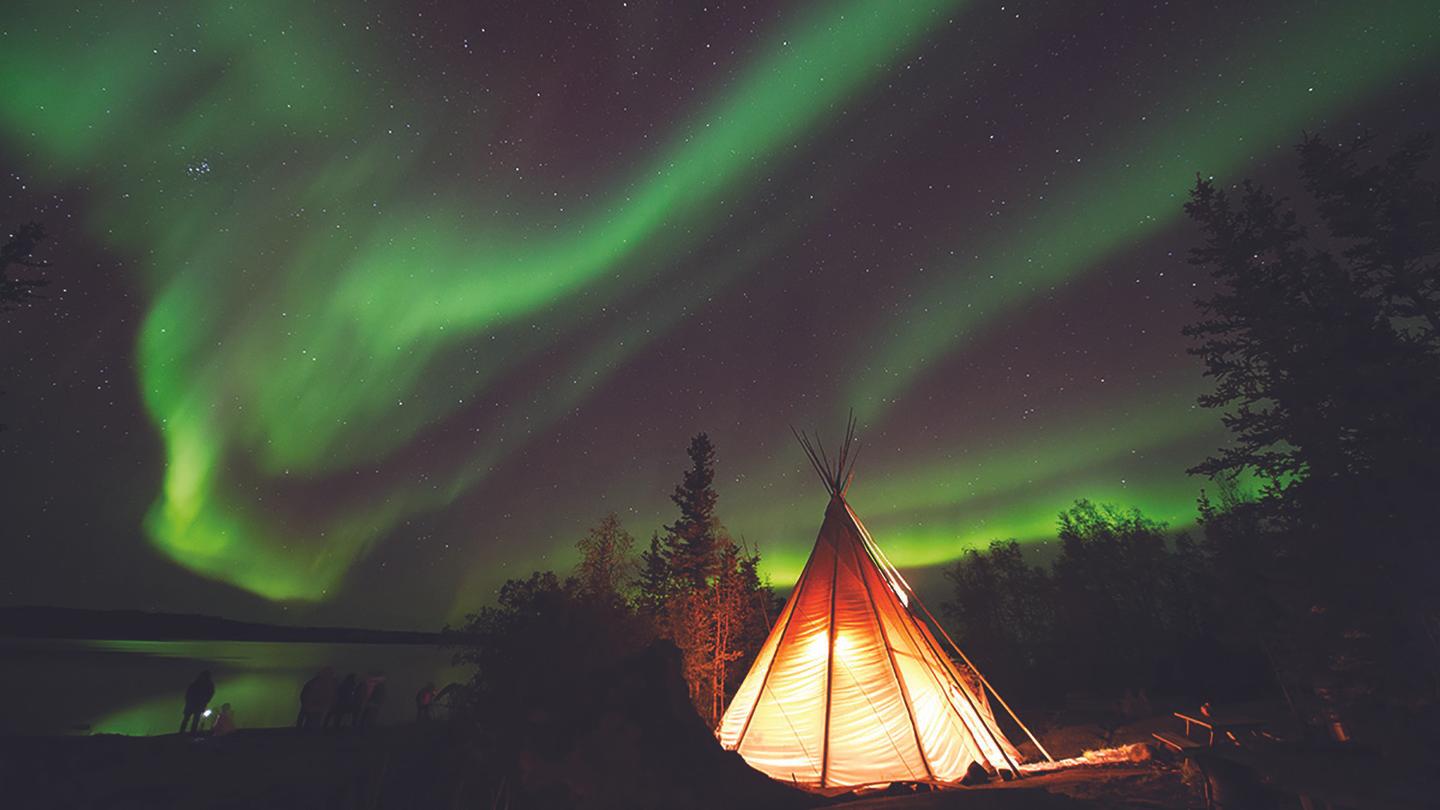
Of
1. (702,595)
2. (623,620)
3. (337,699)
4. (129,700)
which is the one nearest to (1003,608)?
(702,595)

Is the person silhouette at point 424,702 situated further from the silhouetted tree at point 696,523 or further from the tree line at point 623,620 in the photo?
the silhouetted tree at point 696,523

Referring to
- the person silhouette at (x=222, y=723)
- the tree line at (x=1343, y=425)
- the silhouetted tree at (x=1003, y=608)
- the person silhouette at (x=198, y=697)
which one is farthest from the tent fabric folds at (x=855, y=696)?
the silhouetted tree at (x=1003, y=608)

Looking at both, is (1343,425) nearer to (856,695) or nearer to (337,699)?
(856,695)

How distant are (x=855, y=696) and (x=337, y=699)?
14.4 metres

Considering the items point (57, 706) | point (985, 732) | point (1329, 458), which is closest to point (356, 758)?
point (985, 732)

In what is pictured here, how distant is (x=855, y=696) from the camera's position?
10406mm

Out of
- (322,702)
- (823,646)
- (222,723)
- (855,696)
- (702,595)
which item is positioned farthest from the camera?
(702,595)

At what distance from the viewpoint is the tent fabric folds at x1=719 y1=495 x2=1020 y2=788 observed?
31.7ft

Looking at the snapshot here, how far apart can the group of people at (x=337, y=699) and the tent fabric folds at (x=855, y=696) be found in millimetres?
11256

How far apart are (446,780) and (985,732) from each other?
33.2ft

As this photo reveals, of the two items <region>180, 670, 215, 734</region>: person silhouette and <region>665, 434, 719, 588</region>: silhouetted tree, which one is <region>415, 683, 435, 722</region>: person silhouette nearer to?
<region>180, 670, 215, 734</region>: person silhouette

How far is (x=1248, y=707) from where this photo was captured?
2184 centimetres

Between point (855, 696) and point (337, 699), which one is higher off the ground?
point (337, 699)

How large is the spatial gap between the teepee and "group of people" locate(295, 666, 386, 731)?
1128cm
